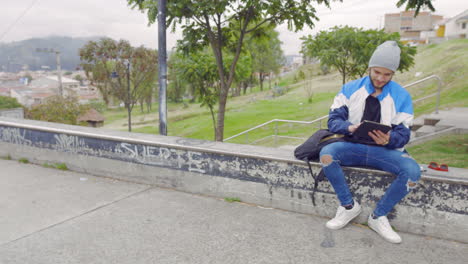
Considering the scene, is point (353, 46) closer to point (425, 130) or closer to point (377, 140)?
point (425, 130)

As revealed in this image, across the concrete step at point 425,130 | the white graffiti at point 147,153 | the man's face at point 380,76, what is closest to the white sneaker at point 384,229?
the man's face at point 380,76

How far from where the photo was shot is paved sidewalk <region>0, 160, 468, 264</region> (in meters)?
2.68

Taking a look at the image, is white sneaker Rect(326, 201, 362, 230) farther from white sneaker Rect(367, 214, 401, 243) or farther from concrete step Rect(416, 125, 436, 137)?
concrete step Rect(416, 125, 436, 137)

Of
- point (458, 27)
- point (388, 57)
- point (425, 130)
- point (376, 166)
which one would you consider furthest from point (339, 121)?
point (458, 27)

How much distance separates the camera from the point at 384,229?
9.64 feet

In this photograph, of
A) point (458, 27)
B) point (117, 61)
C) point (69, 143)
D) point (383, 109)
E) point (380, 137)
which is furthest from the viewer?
point (458, 27)

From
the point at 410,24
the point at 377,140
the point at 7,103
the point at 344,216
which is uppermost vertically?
the point at 410,24

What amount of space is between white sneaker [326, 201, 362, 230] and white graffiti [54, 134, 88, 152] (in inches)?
130

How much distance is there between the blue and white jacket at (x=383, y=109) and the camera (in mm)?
2873

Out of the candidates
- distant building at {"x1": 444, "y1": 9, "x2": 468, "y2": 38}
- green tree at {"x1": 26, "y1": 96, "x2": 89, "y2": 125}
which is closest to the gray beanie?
green tree at {"x1": 26, "y1": 96, "x2": 89, "y2": 125}

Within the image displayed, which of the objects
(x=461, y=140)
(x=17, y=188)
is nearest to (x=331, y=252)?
(x=17, y=188)

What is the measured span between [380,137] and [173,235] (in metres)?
1.89

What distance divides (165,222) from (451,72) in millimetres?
28316

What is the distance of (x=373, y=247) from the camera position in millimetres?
2809
